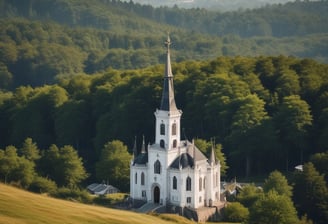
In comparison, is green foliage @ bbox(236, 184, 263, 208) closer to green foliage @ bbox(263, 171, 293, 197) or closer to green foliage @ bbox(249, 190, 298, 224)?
green foliage @ bbox(263, 171, 293, 197)

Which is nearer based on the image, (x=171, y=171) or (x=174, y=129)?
(x=171, y=171)

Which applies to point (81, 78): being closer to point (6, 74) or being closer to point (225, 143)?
point (225, 143)

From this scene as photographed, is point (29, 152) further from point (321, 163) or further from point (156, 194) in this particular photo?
point (321, 163)

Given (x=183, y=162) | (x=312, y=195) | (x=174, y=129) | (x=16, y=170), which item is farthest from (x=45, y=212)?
(x=16, y=170)

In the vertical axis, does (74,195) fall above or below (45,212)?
above

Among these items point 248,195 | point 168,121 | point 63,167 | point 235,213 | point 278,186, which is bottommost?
point 235,213

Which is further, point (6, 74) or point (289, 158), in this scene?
point (6, 74)

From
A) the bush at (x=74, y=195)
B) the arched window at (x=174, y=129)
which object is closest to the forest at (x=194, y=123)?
the bush at (x=74, y=195)

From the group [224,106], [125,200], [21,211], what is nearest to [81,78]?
[224,106]
